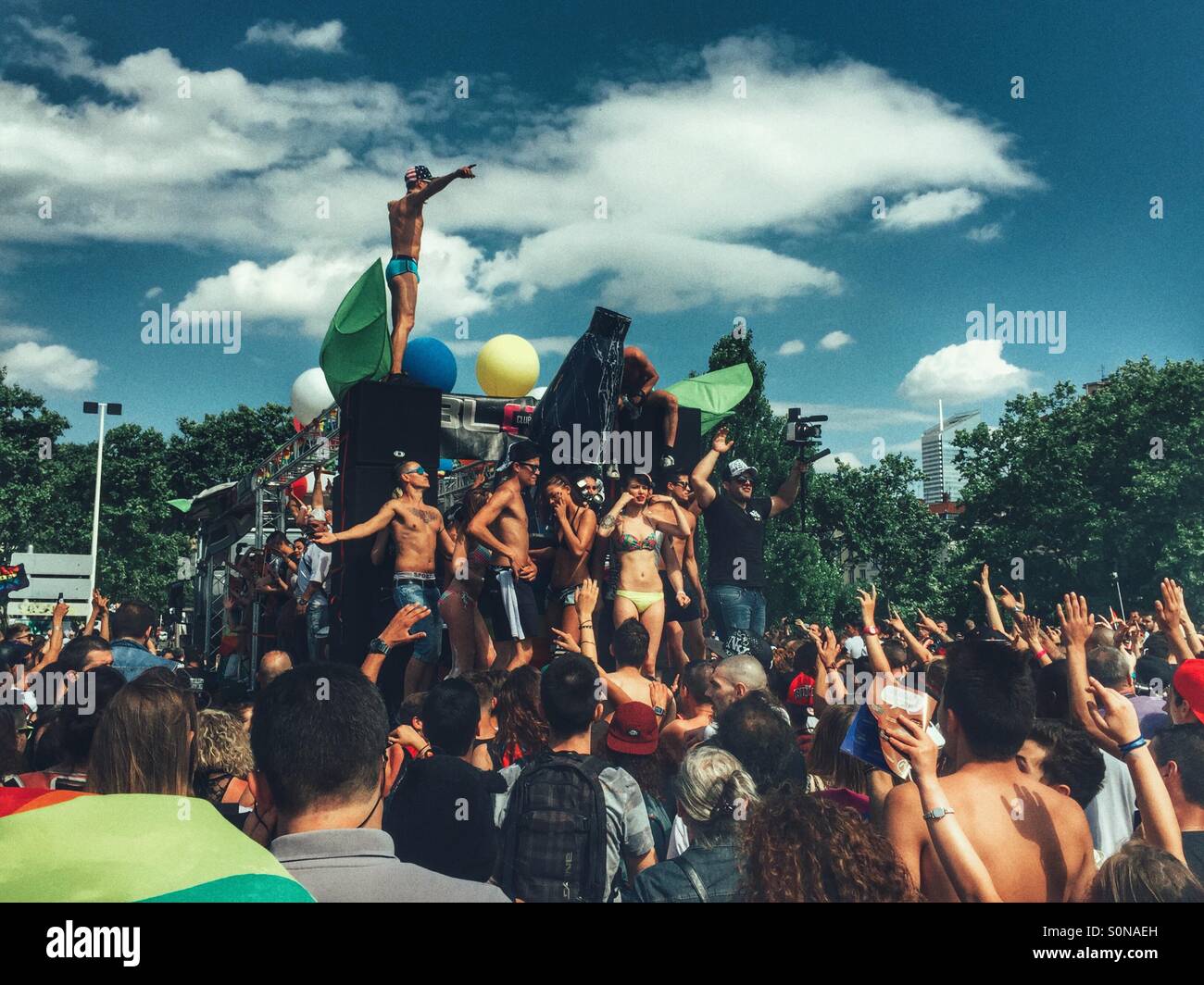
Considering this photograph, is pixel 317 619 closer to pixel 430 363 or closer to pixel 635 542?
pixel 635 542

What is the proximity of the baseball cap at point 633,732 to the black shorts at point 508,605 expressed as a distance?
3385 mm

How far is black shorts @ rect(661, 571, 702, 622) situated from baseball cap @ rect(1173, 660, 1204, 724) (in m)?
5.10

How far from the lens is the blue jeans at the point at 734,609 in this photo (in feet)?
28.0

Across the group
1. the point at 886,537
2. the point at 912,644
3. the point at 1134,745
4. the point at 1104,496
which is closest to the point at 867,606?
the point at 912,644

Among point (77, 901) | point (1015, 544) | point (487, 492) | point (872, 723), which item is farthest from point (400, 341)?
point (1015, 544)

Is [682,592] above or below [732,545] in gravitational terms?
below

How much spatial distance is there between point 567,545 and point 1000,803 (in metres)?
4.97

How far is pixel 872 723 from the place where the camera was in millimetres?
2697

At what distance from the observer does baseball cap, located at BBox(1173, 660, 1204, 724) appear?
10.5 ft

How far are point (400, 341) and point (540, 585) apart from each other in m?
2.26

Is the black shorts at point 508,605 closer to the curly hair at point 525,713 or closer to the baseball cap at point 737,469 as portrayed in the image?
the baseball cap at point 737,469

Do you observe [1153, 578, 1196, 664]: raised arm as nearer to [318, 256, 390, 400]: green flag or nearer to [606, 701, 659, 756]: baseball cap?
[606, 701, 659, 756]: baseball cap

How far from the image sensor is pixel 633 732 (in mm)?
3418

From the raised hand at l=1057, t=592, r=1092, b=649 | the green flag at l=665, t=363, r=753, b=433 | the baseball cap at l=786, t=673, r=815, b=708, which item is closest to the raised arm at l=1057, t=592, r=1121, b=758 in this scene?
Answer: the raised hand at l=1057, t=592, r=1092, b=649
